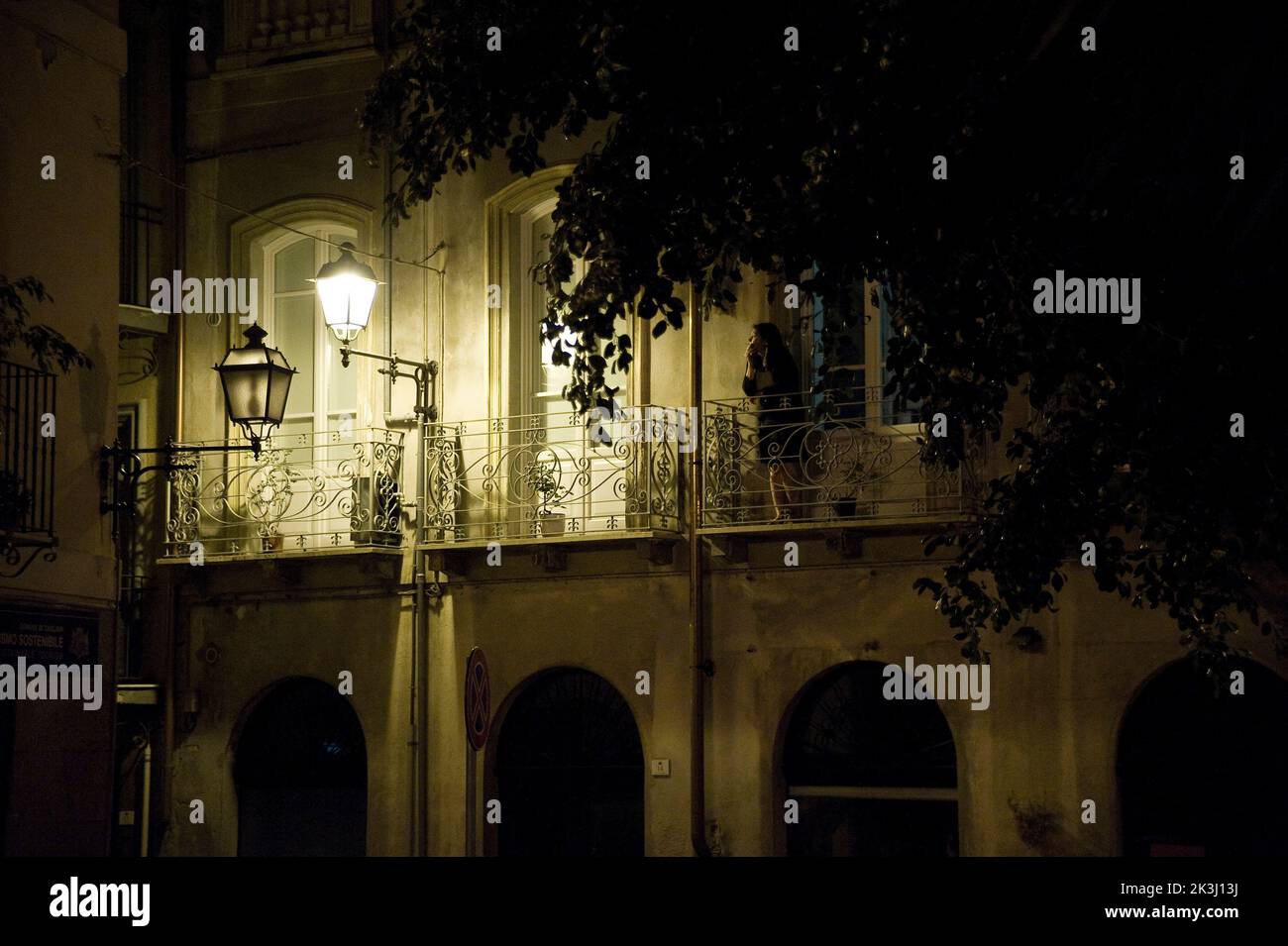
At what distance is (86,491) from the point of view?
46.0 ft

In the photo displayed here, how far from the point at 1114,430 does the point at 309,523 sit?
11.7m

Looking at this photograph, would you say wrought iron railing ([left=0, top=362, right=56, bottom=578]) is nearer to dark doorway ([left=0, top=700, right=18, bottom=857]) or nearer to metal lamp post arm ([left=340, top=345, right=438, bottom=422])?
dark doorway ([left=0, top=700, right=18, bottom=857])

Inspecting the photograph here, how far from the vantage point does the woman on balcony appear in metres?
16.3

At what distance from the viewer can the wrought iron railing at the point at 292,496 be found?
59.1 feet

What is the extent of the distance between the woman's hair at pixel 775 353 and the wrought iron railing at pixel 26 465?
6.00 m

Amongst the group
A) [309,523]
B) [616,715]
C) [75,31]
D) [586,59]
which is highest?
[75,31]

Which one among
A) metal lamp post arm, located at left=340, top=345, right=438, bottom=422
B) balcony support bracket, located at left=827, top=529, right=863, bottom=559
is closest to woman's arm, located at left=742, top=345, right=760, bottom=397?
balcony support bracket, located at left=827, top=529, right=863, bottom=559

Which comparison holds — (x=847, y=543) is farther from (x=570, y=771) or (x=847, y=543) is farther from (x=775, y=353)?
(x=570, y=771)

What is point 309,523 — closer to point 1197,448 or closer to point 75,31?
point 75,31

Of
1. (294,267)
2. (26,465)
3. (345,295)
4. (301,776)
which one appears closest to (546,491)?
(345,295)

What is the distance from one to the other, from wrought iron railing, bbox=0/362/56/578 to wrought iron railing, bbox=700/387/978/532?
5530 mm

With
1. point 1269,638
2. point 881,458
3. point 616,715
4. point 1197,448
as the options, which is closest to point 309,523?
point 616,715

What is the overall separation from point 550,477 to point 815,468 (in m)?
2.40

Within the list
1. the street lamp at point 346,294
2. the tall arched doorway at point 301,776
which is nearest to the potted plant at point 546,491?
the street lamp at point 346,294
